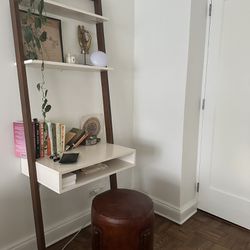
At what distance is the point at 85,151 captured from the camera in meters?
1.71

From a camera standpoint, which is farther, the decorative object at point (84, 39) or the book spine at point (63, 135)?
the decorative object at point (84, 39)

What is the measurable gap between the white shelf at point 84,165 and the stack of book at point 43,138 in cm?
6

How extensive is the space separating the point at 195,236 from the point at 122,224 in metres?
0.90

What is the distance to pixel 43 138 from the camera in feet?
5.05

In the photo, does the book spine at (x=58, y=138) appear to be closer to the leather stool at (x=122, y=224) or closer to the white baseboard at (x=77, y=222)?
the leather stool at (x=122, y=224)

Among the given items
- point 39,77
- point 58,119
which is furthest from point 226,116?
point 39,77

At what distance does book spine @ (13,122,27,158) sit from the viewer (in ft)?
4.87

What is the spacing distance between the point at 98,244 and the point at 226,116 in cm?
142

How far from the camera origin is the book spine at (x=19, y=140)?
1.49 metres

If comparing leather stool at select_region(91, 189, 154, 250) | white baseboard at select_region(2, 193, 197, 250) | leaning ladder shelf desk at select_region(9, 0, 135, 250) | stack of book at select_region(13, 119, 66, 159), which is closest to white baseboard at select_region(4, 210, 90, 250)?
white baseboard at select_region(2, 193, 197, 250)

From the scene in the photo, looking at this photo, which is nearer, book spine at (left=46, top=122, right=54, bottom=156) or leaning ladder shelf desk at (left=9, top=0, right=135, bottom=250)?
leaning ladder shelf desk at (left=9, top=0, right=135, bottom=250)

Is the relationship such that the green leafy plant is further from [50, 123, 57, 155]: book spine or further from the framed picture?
[50, 123, 57, 155]: book spine

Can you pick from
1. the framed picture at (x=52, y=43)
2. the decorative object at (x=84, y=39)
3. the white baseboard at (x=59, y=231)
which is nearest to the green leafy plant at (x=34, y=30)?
the framed picture at (x=52, y=43)

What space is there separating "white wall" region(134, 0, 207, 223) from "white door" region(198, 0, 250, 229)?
10 cm
